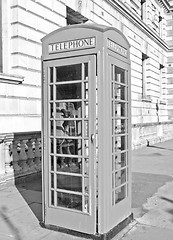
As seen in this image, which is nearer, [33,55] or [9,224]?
[9,224]

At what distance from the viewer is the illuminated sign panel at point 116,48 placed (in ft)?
12.8

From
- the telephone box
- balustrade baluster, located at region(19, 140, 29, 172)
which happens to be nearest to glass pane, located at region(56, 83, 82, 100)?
the telephone box

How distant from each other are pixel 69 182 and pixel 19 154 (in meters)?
3.99

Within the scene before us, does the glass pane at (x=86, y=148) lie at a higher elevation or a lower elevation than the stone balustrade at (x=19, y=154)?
higher

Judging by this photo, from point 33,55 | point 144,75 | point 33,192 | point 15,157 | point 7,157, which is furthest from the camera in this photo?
point 144,75

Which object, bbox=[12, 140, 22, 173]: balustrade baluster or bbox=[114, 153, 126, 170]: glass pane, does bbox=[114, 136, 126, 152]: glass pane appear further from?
bbox=[12, 140, 22, 173]: balustrade baluster

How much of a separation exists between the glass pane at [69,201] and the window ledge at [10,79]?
484cm

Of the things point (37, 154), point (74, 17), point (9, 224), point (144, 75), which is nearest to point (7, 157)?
point (37, 154)

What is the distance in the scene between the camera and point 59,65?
13.2ft

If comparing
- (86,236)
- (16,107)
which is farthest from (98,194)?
(16,107)

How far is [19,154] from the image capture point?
305 inches

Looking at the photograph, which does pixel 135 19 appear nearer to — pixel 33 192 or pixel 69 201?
pixel 33 192

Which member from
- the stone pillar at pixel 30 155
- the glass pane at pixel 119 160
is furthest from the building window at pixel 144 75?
the glass pane at pixel 119 160

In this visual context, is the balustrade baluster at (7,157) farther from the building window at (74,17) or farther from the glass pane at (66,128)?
the building window at (74,17)
